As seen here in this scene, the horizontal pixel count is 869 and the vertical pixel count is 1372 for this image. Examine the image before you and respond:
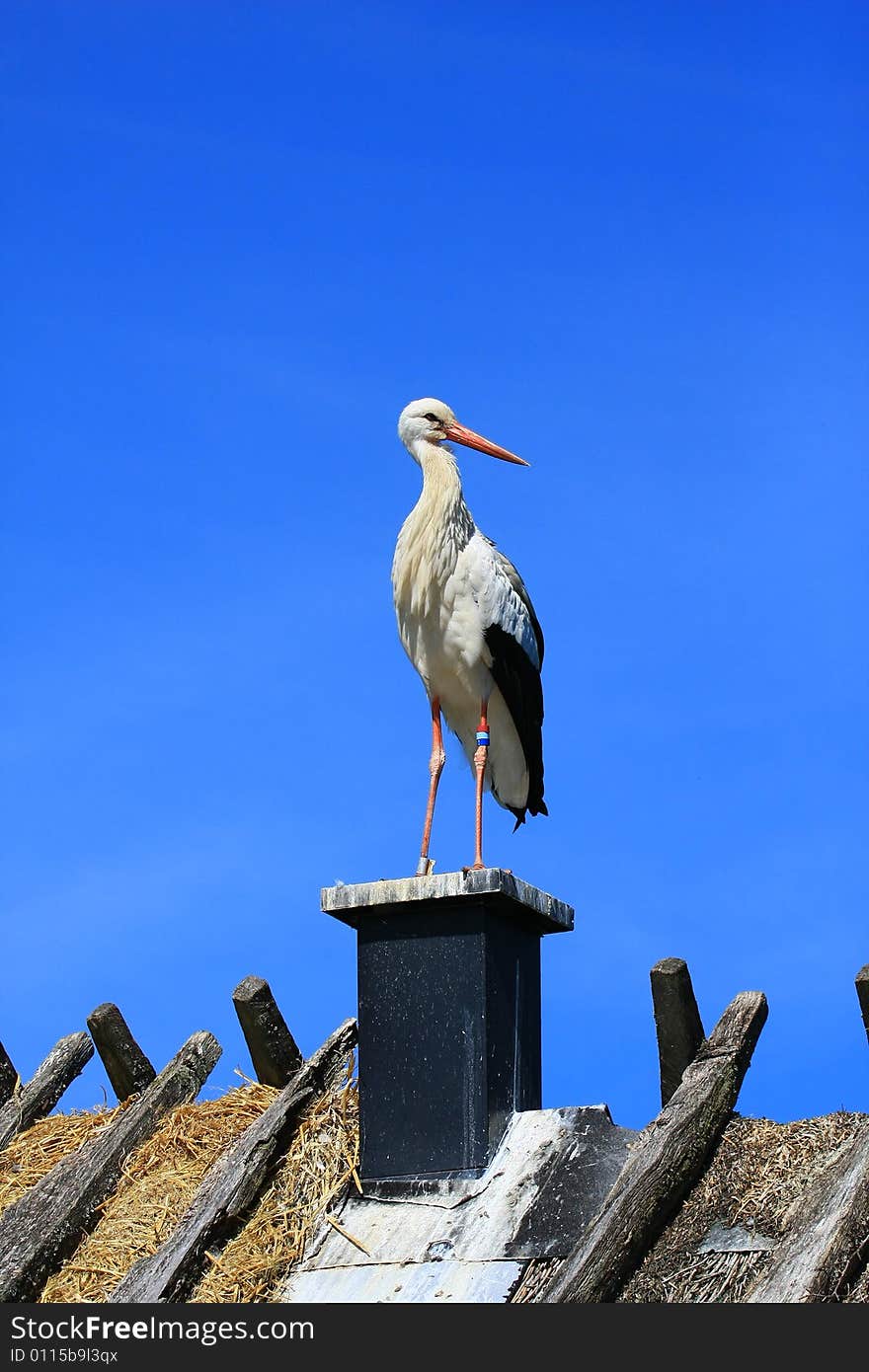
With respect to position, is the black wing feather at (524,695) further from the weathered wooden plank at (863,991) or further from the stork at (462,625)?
the weathered wooden plank at (863,991)

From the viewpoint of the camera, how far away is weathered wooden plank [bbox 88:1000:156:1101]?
300 inches

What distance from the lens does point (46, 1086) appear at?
7867 millimetres

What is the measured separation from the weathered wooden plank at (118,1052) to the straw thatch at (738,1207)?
310 cm

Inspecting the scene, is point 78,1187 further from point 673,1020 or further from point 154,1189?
point 673,1020

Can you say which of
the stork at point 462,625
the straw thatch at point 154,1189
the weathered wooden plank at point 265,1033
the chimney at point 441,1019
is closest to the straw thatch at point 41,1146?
the straw thatch at point 154,1189

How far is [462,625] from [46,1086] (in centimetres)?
306

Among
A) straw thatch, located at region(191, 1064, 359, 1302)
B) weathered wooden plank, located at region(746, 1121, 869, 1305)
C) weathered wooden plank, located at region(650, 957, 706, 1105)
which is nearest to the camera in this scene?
weathered wooden plank, located at region(746, 1121, 869, 1305)

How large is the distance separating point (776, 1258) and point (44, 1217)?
3142mm

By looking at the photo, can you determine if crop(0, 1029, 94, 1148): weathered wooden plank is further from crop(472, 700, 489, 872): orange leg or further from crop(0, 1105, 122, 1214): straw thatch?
crop(472, 700, 489, 872): orange leg

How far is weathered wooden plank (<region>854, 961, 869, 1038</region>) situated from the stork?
1.93 meters

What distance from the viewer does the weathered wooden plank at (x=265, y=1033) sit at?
7.06 metres

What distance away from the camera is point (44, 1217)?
663cm

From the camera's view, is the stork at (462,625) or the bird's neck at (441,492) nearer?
Result: the stork at (462,625)

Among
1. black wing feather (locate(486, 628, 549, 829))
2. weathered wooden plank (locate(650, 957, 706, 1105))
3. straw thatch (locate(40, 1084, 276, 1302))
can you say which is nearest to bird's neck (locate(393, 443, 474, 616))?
black wing feather (locate(486, 628, 549, 829))
